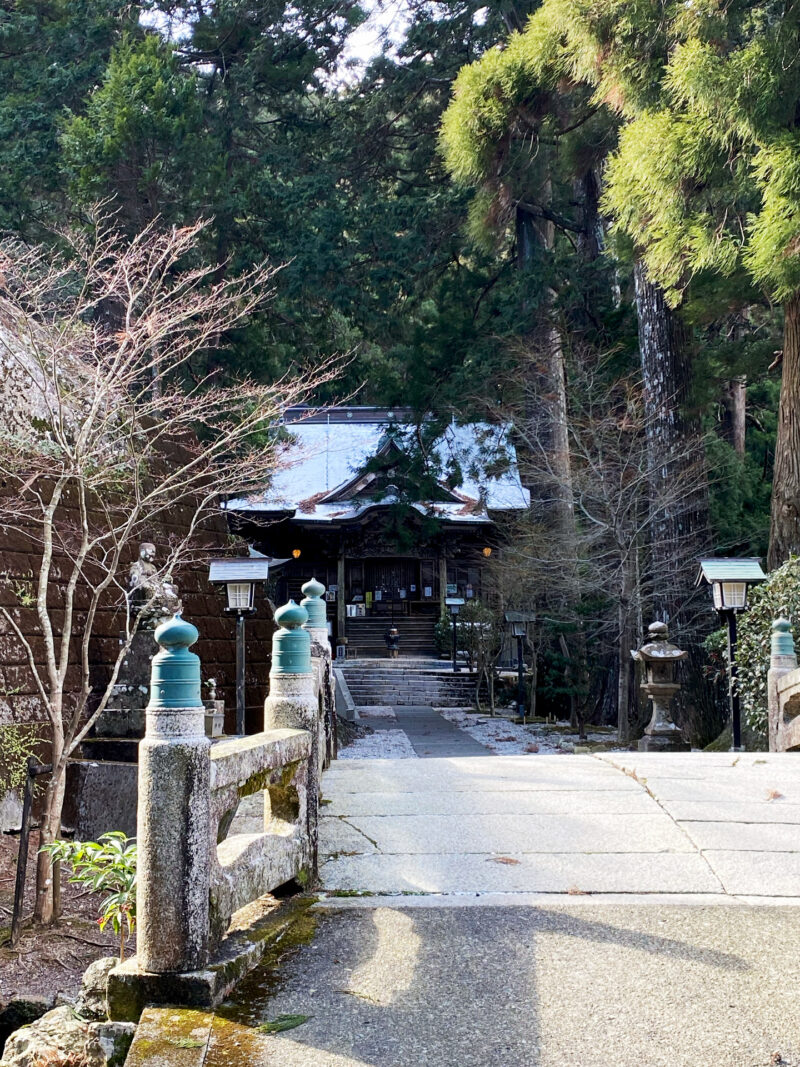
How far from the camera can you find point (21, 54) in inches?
736

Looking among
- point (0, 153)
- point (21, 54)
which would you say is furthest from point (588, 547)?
point (21, 54)

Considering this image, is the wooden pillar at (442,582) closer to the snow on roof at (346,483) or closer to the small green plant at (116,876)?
the snow on roof at (346,483)

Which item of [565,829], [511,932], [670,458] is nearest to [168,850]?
[511,932]

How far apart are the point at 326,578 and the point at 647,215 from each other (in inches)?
691

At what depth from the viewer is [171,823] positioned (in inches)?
108

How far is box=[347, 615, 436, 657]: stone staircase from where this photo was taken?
84.0 feet

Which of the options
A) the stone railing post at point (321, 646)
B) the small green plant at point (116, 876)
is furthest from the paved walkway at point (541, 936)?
the stone railing post at point (321, 646)

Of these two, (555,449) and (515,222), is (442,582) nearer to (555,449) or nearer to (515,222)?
(555,449)

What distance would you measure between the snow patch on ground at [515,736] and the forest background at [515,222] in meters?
0.94

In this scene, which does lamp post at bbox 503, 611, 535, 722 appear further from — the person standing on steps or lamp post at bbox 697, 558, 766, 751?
lamp post at bbox 697, 558, 766, 751

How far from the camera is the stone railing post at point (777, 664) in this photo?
8.20 meters

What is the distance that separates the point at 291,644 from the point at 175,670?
53.8 inches

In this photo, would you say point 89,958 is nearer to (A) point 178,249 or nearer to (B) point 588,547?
(A) point 178,249

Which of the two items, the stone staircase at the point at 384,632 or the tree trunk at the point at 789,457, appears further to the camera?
the stone staircase at the point at 384,632
